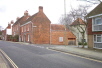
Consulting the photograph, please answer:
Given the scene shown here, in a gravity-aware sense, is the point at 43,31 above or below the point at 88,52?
above

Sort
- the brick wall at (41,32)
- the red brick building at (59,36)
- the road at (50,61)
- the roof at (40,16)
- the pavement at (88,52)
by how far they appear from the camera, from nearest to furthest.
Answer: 1. the road at (50,61)
2. the pavement at (88,52)
3. the brick wall at (41,32)
4. the roof at (40,16)
5. the red brick building at (59,36)

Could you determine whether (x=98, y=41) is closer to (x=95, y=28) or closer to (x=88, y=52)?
(x=95, y=28)

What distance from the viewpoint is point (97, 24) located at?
20.8 m

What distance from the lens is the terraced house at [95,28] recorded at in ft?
66.8

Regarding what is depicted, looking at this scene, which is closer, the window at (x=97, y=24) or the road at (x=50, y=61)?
the road at (x=50, y=61)

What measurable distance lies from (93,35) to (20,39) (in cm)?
3080

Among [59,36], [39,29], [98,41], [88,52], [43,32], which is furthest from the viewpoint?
[59,36]

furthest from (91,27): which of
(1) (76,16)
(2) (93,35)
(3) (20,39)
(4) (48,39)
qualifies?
(3) (20,39)

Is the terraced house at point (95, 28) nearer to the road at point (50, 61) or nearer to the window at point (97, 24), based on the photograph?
the window at point (97, 24)

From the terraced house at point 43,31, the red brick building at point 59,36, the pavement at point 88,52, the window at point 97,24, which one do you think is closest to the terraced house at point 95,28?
the window at point 97,24

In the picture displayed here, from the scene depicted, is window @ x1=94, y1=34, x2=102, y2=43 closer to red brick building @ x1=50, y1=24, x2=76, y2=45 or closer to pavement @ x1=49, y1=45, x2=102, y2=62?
pavement @ x1=49, y1=45, x2=102, y2=62

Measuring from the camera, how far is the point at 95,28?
69.7ft

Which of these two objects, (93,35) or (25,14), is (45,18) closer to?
(25,14)

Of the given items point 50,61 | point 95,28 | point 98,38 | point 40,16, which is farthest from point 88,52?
point 40,16
